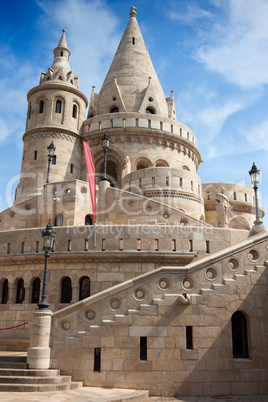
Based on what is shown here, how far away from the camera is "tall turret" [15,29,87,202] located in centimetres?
2541

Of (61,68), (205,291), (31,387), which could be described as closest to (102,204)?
(205,291)

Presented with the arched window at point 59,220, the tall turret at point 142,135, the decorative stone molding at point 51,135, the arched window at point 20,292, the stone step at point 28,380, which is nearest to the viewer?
the stone step at point 28,380

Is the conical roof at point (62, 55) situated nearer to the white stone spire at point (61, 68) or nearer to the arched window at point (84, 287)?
the white stone spire at point (61, 68)

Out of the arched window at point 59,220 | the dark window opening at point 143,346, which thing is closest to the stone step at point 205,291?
the dark window opening at point 143,346

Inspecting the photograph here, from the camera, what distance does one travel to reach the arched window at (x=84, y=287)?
501 inches

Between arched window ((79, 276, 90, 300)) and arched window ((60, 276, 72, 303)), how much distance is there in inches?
16.0

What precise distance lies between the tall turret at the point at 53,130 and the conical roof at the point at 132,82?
285cm

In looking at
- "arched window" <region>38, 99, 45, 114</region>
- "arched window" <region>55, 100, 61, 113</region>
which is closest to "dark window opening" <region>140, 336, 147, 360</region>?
"arched window" <region>55, 100, 61, 113</region>

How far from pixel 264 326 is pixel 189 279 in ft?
7.68

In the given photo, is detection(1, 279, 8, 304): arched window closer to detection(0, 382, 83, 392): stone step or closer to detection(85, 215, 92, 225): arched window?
detection(0, 382, 83, 392): stone step

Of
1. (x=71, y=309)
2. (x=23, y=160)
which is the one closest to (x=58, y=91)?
(x=23, y=160)

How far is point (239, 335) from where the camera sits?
34.6ft

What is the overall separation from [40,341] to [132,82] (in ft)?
79.6

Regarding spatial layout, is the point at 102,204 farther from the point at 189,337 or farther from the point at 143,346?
the point at 189,337
